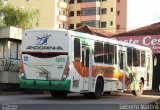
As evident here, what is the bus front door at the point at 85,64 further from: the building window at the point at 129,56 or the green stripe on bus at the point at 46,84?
the building window at the point at 129,56

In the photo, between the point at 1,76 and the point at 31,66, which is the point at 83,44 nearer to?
the point at 31,66

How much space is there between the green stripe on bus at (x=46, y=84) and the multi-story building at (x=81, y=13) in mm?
68000

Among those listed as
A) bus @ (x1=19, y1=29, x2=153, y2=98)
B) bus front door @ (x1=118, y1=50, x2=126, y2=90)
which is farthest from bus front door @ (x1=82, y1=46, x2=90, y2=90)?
bus front door @ (x1=118, y1=50, x2=126, y2=90)

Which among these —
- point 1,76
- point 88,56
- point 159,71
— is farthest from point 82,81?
point 159,71

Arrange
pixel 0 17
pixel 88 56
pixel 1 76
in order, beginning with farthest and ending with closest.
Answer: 1. pixel 0 17
2. pixel 1 76
3. pixel 88 56

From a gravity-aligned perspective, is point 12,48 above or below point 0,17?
below

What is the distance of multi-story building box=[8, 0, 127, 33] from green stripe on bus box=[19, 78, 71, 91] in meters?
68.0

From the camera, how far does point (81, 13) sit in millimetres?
95062

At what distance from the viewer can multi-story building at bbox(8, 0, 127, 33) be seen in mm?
90125

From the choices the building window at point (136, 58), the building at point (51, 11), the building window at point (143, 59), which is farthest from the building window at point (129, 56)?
the building at point (51, 11)

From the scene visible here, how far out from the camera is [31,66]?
845 inches

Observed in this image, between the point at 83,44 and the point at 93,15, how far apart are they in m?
71.5

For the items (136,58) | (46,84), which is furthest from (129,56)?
(46,84)

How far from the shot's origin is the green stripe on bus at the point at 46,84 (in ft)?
68.1
